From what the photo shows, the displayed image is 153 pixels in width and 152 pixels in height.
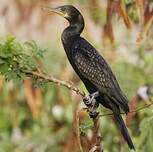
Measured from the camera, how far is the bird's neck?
5.19 m

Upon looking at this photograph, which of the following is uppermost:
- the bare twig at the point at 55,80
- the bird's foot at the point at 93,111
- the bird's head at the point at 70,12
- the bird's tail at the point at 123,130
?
the bird's head at the point at 70,12

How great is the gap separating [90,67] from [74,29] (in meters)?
0.24

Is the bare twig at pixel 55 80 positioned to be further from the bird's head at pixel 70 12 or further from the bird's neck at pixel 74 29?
the bird's head at pixel 70 12

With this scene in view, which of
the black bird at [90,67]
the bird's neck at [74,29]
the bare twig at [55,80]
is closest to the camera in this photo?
the bare twig at [55,80]

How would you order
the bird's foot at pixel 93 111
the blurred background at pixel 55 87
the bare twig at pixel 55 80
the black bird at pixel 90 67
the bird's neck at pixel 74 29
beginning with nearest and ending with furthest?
1. the bare twig at pixel 55 80
2. the bird's foot at pixel 93 111
3. the black bird at pixel 90 67
4. the bird's neck at pixel 74 29
5. the blurred background at pixel 55 87

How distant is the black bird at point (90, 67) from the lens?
5.04 metres

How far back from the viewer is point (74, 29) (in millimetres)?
5215

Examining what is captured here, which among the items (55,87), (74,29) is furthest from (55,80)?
(55,87)

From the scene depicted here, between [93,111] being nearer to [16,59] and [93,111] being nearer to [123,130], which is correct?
[123,130]

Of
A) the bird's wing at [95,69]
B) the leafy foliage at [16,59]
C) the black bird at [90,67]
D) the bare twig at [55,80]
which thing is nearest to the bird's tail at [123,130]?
the black bird at [90,67]

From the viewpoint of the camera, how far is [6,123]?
8.94 meters

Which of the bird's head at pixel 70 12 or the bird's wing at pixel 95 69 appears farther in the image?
the bird's head at pixel 70 12

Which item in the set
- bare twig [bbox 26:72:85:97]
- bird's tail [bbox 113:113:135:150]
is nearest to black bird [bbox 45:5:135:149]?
bird's tail [bbox 113:113:135:150]

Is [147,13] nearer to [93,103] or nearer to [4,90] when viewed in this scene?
[93,103]
